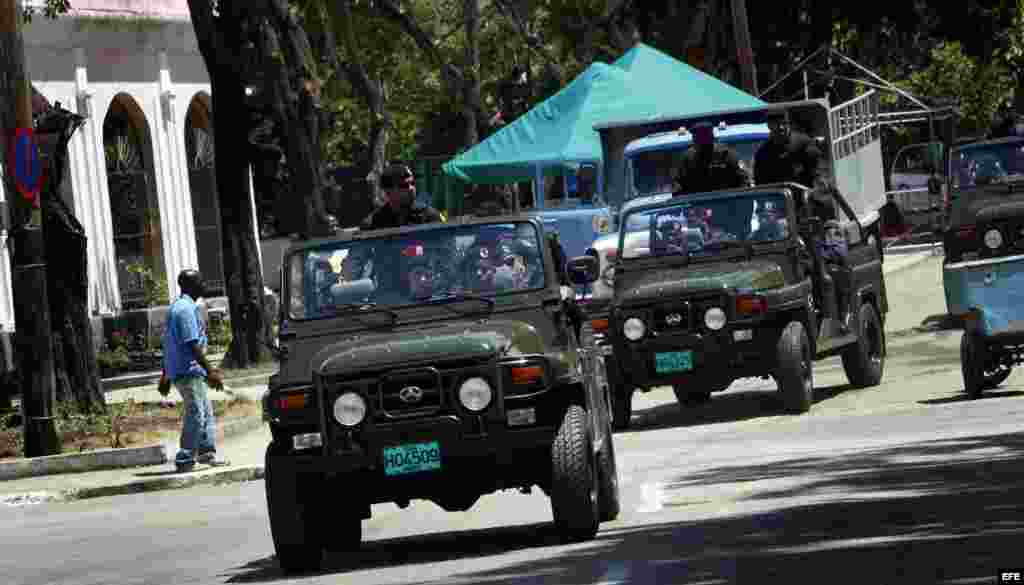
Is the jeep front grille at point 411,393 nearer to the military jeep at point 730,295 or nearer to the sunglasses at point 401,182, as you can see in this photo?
the sunglasses at point 401,182

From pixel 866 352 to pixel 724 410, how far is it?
1.47m

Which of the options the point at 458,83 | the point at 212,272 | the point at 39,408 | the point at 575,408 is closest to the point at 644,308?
the point at 39,408

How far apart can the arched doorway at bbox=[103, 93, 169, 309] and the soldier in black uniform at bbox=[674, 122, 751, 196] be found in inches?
743

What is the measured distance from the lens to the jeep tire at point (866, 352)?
2297cm

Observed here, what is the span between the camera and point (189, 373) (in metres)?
22.0

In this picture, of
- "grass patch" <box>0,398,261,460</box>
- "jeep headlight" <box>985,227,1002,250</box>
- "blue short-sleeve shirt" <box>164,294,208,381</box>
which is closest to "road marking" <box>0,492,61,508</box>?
"blue short-sleeve shirt" <box>164,294,208,381</box>

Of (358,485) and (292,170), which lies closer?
(358,485)

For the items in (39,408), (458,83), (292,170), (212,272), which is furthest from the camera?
(458,83)

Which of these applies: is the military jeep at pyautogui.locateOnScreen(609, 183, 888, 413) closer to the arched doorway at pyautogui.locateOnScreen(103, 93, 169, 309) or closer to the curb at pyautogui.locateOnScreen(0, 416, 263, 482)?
the curb at pyautogui.locateOnScreen(0, 416, 263, 482)

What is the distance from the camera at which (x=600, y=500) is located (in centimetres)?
1414

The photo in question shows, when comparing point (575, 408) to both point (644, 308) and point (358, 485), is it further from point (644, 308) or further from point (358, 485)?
point (644, 308)

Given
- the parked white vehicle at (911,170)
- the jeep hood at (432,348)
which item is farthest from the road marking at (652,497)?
the parked white vehicle at (911,170)

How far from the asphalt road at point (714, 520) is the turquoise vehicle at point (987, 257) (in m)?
0.42

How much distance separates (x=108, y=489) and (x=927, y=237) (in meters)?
32.9
